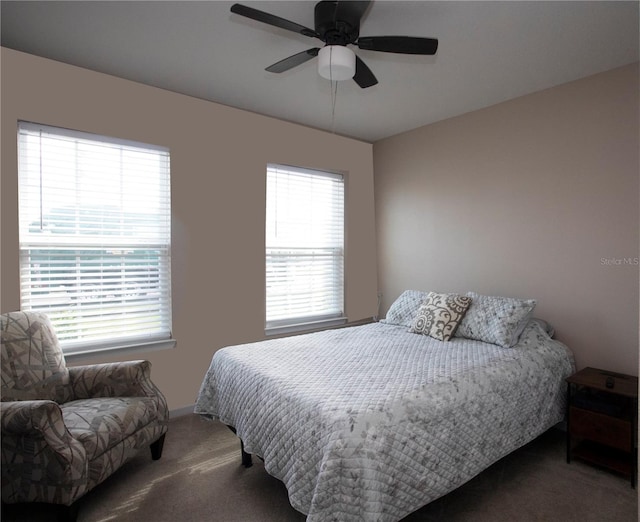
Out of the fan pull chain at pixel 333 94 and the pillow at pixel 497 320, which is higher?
the fan pull chain at pixel 333 94

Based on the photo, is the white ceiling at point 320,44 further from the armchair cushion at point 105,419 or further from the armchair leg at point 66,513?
the armchair leg at point 66,513

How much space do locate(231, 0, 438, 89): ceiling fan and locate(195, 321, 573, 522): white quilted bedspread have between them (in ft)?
5.51

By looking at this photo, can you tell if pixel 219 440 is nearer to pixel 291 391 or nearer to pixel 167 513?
pixel 167 513

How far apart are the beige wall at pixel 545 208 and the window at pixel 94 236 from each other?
253cm

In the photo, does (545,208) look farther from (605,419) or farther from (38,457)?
(38,457)

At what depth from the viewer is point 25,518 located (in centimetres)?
193

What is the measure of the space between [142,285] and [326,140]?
94.4 inches

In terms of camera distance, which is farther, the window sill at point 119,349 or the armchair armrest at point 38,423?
the window sill at point 119,349

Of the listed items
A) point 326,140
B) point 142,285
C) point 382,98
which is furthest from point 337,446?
point 326,140

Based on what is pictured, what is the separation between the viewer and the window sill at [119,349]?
2713 mm

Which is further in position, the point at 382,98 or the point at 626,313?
the point at 382,98

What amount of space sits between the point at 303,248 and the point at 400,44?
241 cm

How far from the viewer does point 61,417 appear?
1.83 metres

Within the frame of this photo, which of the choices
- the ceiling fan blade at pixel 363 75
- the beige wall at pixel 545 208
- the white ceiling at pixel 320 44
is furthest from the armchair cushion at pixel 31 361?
the beige wall at pixel 545 208
